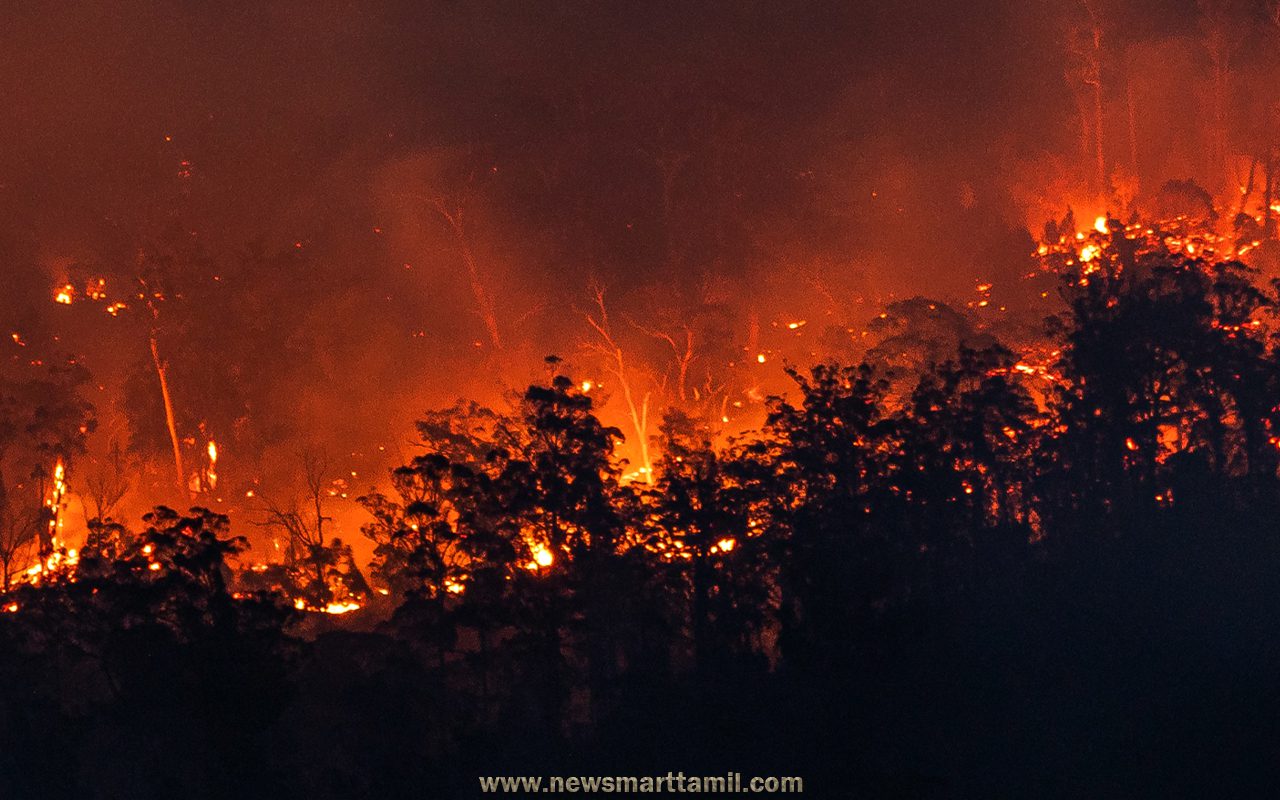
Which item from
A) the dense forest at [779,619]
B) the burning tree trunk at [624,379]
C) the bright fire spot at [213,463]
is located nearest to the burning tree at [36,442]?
the bright fire spot at [213,463]

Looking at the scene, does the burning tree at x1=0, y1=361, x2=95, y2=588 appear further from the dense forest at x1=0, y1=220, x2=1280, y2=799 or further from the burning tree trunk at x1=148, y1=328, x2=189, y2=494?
the dense forest at x1=0, y1=220, x2=1280, y2=799

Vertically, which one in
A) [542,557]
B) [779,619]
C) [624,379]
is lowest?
[779,619]

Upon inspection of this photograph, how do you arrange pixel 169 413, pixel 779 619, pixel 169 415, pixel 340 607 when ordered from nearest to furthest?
A: pixel 779 619 < pixel 340 607 < pixel 169 413 < pixel 169 415

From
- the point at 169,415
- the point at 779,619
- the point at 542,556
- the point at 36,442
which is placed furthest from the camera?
the point at 169,415

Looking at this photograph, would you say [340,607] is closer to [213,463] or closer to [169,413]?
[213,463]

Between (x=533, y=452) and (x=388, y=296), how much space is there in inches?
1510

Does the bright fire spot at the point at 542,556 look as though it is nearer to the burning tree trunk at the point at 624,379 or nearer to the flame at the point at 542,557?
the flame at the point at 542,557

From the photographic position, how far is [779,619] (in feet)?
72.4

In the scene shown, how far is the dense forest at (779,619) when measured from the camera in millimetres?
20750

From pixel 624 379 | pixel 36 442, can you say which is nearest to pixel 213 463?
pixel 36 442

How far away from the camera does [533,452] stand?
2591 centimetres

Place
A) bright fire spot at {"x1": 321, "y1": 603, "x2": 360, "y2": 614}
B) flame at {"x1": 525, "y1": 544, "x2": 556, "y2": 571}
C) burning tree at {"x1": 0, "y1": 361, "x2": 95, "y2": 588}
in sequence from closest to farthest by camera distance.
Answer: flame at {"x1": 525, "y1": 544, "x2": 556, "y2": 571} < bright fire spot at {"x1": 321, "y1": 603, "x2": 360, "y2": 614} < burning tree at {"x1": 0, "y1": 361, "x2": 95, "y2": 588}

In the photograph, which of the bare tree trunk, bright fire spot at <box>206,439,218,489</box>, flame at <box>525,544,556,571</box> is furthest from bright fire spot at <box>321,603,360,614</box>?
the bare tree trunk

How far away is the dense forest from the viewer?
68.1ft
